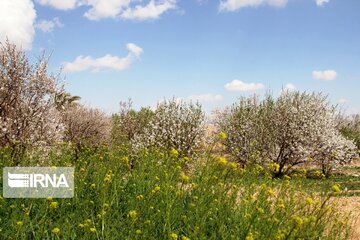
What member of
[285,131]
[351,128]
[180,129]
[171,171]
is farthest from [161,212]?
[351,128]

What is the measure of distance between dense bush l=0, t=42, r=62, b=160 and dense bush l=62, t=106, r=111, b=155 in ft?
44.7

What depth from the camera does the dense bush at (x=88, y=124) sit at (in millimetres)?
28672

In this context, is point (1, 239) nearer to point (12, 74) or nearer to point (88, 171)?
point (88, 171)

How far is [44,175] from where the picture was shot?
8.47 m

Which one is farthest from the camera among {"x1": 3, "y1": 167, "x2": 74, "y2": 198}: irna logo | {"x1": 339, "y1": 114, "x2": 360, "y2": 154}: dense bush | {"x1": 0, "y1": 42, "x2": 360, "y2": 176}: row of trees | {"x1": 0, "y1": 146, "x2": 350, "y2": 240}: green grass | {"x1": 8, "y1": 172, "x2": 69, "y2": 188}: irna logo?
{"x1": 339, "y1": 114, "x2": 360, "y2": 154}: dense bush

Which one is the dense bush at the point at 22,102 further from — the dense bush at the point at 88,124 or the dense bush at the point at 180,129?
the dense bush at the point at 88,124

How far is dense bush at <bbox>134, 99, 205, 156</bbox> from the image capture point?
76.3 feet

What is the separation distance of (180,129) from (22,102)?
1131cm

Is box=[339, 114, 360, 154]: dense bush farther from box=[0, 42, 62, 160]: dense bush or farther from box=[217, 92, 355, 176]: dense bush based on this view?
box=[0, 42, 62, 160]: dense bush

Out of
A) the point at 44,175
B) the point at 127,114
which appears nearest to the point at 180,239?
the point at 44,175

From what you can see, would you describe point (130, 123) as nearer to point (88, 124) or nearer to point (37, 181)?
point (88, 124)

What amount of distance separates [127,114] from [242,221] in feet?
92.1

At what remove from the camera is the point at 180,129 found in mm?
23531

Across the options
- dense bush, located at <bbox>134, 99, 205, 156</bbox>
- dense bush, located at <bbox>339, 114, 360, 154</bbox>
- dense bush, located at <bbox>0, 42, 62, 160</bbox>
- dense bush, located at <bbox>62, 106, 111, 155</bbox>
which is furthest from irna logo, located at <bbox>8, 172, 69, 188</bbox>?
dense bush, located at <bbox>339, 114, 360, 154</bbox>
